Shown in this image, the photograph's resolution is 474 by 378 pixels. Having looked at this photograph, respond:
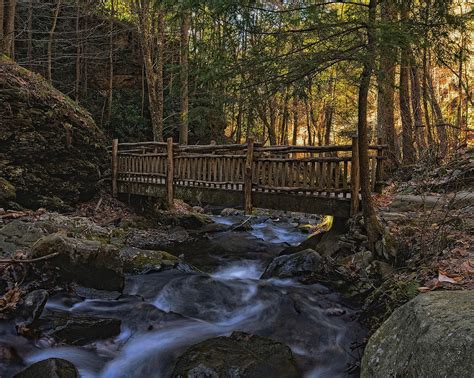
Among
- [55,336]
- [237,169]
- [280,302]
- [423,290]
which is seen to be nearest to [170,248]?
[237,169]

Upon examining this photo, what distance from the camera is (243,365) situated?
14.3ft

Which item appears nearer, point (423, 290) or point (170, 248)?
point (423, 290)

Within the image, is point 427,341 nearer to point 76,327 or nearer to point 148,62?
point 76,327

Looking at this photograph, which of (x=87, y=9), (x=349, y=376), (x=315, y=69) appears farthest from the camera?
(x=87, y=9)

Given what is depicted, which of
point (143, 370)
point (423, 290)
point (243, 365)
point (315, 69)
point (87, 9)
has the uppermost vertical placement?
point (87, 9)

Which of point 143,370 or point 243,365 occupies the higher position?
point 243,365

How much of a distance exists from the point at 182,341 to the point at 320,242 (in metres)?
4.21

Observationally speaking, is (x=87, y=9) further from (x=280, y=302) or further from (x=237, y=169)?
(x=280, y=302)

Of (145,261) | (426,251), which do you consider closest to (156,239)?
(145,261)

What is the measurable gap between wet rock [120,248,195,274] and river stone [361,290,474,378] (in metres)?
5.60

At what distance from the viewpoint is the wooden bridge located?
26.8 ft

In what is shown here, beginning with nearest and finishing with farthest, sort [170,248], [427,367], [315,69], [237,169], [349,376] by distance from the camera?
[427,367] < [349,376] < [315,69] < [237,169] < [170,248]

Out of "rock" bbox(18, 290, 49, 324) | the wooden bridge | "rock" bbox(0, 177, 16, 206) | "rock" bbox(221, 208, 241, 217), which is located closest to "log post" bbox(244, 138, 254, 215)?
the wooden bridge

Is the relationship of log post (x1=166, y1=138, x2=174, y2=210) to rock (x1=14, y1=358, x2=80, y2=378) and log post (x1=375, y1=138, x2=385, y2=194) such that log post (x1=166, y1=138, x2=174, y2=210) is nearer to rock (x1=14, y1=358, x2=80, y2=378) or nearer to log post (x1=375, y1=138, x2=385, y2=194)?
log post (x1=375, y1=138, x2=385, y2=194)
